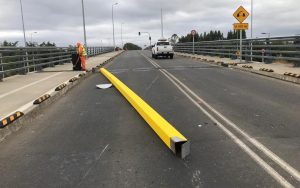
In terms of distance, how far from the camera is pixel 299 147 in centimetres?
582

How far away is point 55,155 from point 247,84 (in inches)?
369

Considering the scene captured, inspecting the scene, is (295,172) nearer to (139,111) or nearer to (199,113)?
(199,113)

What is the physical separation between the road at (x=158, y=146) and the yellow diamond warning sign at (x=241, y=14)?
1328 cm

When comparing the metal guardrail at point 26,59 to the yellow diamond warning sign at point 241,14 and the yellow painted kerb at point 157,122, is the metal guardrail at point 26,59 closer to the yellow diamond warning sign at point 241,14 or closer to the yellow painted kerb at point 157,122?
the yellow painted kerb at point 157,122

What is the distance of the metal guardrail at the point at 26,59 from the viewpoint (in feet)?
55.5

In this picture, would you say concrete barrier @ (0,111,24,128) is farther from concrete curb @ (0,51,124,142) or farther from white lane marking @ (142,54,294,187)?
white lane marking @ (142,54,294,187)

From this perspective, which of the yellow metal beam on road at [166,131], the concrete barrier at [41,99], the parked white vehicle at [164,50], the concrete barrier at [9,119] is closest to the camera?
the yellow metal beam on road at [166,131]

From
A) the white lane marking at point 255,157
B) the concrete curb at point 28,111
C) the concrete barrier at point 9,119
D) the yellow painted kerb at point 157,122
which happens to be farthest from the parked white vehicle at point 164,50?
the concrete barrier at point 9,119

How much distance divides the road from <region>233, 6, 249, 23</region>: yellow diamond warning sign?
13276mm

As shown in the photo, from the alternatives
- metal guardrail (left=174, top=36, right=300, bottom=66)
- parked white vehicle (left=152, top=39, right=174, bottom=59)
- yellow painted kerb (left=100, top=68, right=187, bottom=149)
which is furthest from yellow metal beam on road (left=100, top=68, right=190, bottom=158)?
parked white vehicle (left=152, top=39, right=174, bottom=59)

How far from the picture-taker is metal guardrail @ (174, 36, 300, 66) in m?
18.7

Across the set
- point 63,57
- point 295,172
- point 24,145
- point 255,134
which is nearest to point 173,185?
point 295,172

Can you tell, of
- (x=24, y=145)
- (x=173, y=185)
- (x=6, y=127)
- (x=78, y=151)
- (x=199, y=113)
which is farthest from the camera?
(x=199, y=113)

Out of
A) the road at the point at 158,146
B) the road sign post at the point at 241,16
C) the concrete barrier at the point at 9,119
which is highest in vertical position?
the road sign post at the point at 241,16
